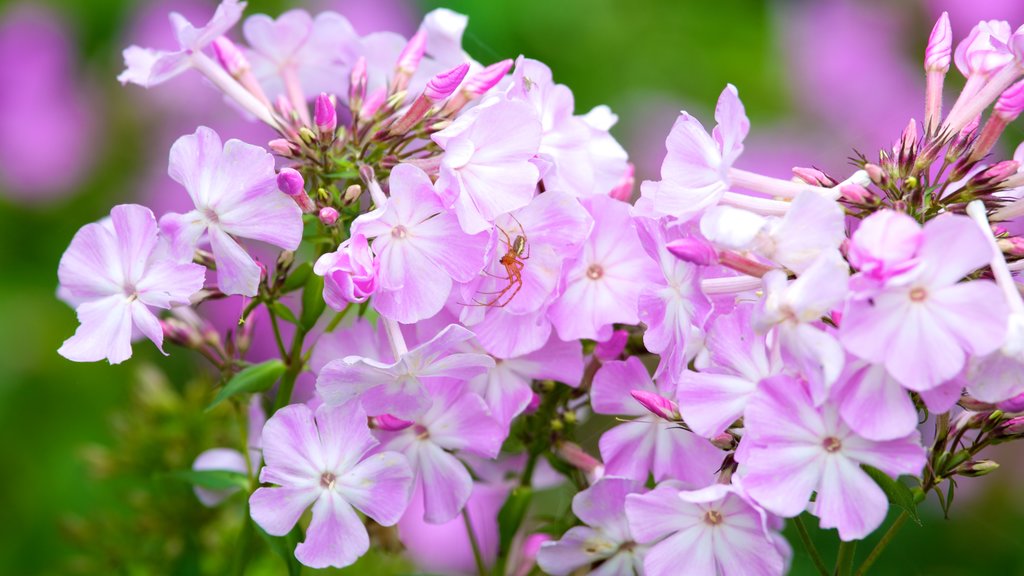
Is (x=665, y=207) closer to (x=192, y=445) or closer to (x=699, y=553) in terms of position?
(x=699, y=553)

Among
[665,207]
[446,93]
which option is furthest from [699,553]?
[446,93]

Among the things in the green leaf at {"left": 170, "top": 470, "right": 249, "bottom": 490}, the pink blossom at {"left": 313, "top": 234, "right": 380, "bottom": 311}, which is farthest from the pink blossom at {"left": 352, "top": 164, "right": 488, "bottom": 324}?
the green leaf at {"left": 170, "top": 470, "right": 249, "bottom": 490}

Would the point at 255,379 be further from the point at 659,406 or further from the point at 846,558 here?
the point at 846,558

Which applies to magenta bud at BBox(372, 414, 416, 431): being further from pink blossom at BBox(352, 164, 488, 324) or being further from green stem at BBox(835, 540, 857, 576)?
green stem at BBox(835, 540, 857, 576)

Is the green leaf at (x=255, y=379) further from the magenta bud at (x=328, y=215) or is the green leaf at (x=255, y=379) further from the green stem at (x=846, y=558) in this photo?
the green stem at (x=846, y=558)

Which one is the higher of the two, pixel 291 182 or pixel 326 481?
pixel 291 182

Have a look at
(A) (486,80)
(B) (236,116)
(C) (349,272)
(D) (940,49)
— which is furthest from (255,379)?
(B) (236,116)

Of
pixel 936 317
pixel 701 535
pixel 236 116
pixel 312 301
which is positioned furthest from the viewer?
pixel 236 116
